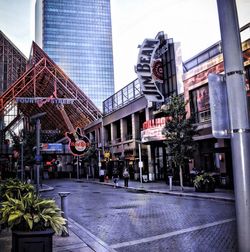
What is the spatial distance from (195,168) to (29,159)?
2421 cm

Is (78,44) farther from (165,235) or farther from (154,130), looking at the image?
(165,235)

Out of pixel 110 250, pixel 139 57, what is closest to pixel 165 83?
pixel 139 57

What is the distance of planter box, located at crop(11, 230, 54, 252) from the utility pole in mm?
3208

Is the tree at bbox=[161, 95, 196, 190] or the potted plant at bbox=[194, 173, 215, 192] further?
the tree at bbox=[161, 95, 196, 190]

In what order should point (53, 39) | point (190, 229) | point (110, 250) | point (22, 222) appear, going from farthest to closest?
point (53, 39), point (190, 229), point (110, 250), point (22, 222)

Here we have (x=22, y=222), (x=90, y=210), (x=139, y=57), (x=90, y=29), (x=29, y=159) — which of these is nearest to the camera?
(x=22, y=222)

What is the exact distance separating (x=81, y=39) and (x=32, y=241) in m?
163

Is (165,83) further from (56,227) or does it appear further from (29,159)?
(56,227)

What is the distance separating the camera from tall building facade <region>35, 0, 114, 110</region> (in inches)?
5891

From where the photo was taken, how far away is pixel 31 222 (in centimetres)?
519

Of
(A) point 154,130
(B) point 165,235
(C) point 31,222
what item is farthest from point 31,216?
(A) point 154,130

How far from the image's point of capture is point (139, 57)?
3153 centimetres

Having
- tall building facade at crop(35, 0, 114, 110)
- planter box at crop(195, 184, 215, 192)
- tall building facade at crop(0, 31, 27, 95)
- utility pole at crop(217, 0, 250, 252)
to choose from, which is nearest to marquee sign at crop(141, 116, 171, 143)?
planter box at crop(195, 184, 215, 192)

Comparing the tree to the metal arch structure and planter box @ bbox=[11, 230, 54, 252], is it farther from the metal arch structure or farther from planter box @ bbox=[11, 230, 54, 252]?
the metal arch structure
